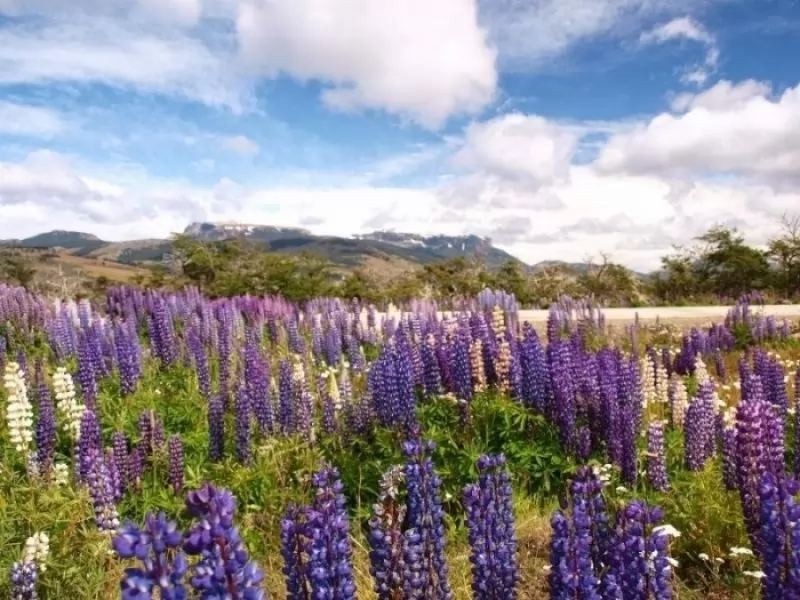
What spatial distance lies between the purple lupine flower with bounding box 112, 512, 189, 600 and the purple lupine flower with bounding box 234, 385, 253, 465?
4749mm

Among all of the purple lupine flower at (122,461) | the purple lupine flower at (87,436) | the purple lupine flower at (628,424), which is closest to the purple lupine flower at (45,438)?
the purple lupine flower at (87,436)

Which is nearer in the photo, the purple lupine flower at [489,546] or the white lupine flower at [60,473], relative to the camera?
the purple lupine flower at [489,546]

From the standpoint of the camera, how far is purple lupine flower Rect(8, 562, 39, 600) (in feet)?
13.4

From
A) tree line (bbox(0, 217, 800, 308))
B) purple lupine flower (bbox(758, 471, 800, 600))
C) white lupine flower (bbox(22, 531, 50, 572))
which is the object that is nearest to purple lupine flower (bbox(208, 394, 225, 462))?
white lupine flower (bbox(22, 531, 50, 572))

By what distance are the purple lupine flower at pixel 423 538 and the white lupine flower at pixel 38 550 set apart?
7.97 ft

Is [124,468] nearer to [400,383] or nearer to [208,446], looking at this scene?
[208,446]

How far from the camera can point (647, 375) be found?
313 inches

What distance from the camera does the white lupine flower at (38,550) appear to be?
4316mm

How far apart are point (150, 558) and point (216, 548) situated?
0.16 metres

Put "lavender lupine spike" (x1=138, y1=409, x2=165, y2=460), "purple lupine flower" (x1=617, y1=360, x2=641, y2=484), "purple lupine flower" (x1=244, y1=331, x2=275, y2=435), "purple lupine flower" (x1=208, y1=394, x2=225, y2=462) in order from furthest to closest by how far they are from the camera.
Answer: "purple lupine flower" (x1=244, y1=331, x2=275, y2=435)
"purple lupine flower" (x1=208, y1=394, x2=225, y2=462)
"lavender lupine spike" (x1=138, y1=409, x2=165, y2=460)
"purple lupine flower" (x1=617, y1=360, x2=641, y2=484)

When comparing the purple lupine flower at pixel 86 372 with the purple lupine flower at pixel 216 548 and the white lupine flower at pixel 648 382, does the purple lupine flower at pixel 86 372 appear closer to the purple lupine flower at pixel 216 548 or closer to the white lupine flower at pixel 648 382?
the white lupine flower at pixel 648 382

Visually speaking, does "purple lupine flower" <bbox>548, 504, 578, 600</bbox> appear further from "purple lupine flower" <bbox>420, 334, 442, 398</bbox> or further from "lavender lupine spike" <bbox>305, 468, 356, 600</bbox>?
"purple lupine flower" <bbox>420, 334, 442, 398</bbox>

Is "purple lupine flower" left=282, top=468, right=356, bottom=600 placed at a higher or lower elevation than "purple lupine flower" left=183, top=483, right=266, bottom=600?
lower

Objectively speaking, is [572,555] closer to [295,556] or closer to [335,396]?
[295,556]
